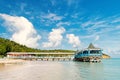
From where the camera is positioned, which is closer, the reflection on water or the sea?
the reflection on water

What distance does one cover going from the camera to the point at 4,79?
1984cm

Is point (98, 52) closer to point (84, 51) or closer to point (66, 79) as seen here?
point (84, 51)

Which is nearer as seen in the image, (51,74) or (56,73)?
(51,74)

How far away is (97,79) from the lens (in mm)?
21344

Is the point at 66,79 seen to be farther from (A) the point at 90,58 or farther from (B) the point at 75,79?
(A) the point at 90,58

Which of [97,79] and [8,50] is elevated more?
[8,50]

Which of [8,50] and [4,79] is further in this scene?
[8,50]

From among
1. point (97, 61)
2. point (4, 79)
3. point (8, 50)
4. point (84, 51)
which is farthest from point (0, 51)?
point (4, 79)

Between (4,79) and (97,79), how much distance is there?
30.8 feet

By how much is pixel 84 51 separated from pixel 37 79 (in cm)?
5157

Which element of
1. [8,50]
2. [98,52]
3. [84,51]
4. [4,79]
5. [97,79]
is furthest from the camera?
[8,50]

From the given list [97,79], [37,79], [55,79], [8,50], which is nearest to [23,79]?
[37,79]

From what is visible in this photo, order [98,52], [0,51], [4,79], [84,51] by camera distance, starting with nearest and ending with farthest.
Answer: [4,79]
[98,52]
[84,51]
[0,51]

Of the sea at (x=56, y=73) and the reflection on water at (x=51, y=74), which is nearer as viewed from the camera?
the reflection on water at (x=51, y=74)
